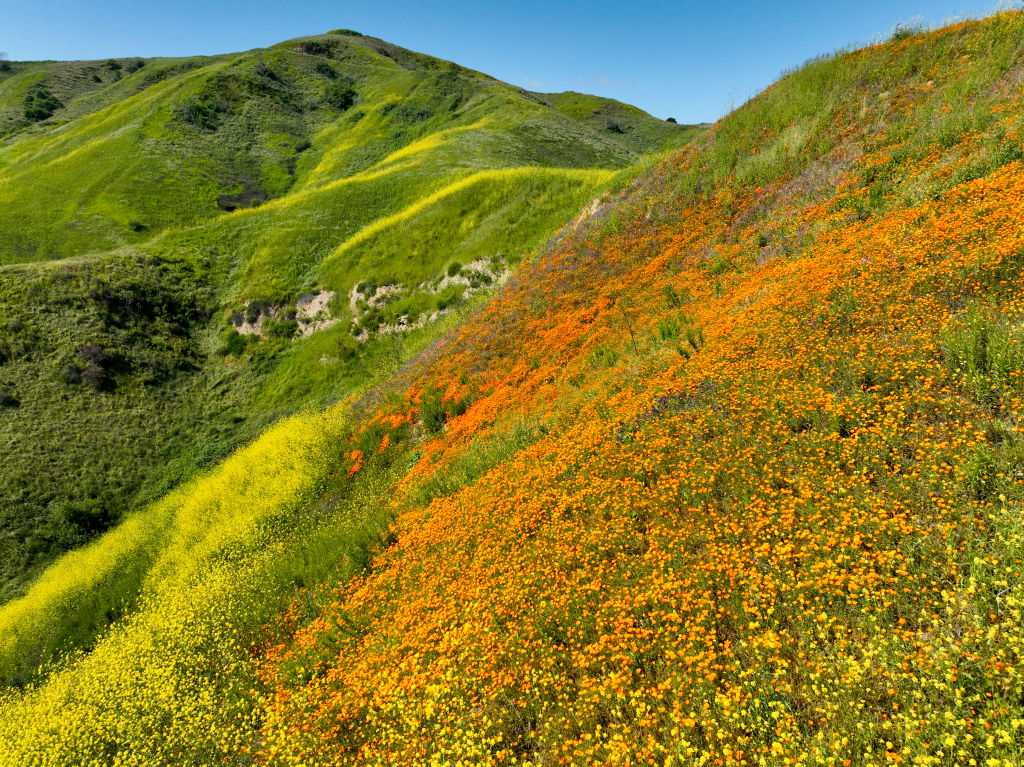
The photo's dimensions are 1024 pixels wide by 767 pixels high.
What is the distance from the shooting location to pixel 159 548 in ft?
74.3

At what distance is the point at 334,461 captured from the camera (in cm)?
2134

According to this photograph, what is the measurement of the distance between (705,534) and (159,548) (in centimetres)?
2571

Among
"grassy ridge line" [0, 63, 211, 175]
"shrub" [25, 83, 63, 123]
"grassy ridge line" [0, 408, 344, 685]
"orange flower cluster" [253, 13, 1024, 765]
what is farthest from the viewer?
"shrub" [25, 83, 63, 123]

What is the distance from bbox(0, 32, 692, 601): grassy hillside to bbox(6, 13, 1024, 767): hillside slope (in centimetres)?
1319

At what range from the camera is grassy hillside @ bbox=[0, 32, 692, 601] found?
30203 millimetres

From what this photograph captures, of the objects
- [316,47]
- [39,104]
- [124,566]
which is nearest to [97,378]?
[124,566]

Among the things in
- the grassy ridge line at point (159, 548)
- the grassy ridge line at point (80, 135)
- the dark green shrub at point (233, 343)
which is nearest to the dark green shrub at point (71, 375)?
the dark green shrub at point (233, 343)

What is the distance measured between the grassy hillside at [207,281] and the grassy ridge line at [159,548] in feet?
13.7

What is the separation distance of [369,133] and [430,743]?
93.8 metres

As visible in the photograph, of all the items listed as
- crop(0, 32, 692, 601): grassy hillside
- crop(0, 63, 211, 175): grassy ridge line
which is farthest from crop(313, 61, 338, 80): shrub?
crop(0, 32, 692, 601): grassy hillside

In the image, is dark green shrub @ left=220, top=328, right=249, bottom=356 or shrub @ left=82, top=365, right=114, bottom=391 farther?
dark green shrub @ left=220, top=328, right=249, bottom=356

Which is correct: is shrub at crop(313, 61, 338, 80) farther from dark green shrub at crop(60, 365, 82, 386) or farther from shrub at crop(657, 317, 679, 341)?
shrub at crop(657, 317, 679, 341)

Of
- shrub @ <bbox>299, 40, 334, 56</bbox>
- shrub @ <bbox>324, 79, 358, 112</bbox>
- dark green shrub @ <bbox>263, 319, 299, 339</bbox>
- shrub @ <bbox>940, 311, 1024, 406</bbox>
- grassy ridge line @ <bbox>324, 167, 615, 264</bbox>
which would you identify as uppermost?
shrub @ <bbox>299, 40, 334, 56</bbox>

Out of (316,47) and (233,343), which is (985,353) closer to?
(233,343)
